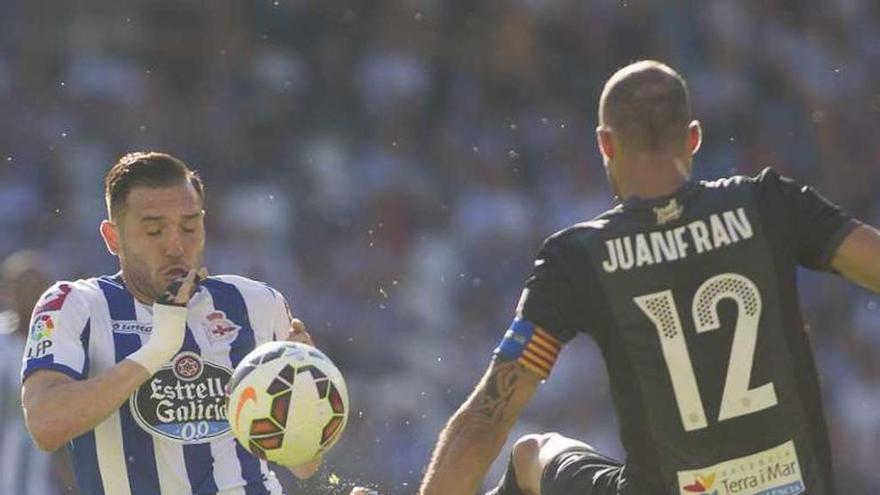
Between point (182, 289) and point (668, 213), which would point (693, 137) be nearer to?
point (668, 213)

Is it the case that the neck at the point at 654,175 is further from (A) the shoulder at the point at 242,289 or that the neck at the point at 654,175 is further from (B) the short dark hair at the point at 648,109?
(A) the shoulder at the point at 242,289

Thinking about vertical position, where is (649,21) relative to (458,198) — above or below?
above

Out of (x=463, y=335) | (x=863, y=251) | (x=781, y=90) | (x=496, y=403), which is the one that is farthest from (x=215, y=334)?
(x=781, y=90)

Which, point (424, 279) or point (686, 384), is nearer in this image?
point (686, 384)

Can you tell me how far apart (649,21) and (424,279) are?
302 cm

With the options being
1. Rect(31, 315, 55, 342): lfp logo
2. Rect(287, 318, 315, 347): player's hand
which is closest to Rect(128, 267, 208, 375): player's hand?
Rect(31, 315, 55, 342): lfp logo

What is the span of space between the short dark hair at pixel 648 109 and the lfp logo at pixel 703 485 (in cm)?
86

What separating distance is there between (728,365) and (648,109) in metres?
0.69

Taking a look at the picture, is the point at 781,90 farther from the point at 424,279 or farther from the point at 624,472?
the point at 624,472

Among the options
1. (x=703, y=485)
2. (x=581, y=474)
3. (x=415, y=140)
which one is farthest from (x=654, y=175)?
(x=415, y=140)

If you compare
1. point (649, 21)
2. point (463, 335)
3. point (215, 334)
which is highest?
point (649, 21)

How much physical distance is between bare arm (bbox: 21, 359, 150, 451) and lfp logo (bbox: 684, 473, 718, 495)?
178cm

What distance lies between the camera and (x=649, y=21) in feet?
44.4

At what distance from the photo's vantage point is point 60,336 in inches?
212
